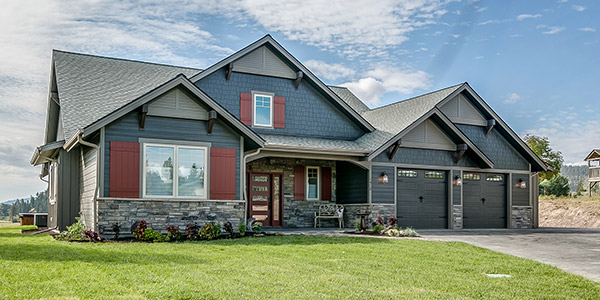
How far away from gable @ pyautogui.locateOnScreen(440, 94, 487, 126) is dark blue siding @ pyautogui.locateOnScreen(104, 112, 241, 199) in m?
8.52

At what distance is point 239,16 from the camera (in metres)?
16.0

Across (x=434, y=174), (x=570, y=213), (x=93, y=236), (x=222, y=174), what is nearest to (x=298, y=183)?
(x=434, y=174)

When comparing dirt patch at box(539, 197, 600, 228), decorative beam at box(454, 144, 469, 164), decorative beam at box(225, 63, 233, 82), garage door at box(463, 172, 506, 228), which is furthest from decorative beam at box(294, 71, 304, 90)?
dirt patch at box(539, 197, 600, 228)

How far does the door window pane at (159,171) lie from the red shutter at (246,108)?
4153 mm

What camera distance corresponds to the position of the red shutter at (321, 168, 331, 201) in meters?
19.1

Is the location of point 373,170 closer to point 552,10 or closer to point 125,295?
point 552,10

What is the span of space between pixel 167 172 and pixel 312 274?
688 cm

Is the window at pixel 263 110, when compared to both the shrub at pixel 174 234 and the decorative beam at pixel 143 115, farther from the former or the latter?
the shrub at pixel 174 234

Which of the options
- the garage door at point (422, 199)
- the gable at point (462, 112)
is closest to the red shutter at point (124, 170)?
the garage door at point (422, 199)

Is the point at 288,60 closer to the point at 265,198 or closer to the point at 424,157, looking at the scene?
the point at 265,198

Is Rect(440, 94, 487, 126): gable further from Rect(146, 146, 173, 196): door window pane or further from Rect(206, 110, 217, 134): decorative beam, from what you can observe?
Rect(146, 146, 173, 196): door window pane

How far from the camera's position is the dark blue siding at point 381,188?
57.6 feet

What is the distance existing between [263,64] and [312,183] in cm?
429

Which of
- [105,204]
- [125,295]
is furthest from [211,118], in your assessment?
[125,295]
